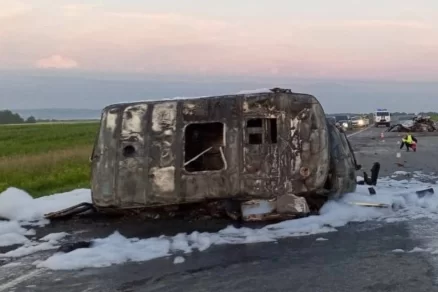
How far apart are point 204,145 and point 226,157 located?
131 centimetres

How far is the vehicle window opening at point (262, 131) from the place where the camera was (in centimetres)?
988

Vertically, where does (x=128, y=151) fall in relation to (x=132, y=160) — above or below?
above

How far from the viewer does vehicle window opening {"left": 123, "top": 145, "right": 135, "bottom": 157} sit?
32.7 feet

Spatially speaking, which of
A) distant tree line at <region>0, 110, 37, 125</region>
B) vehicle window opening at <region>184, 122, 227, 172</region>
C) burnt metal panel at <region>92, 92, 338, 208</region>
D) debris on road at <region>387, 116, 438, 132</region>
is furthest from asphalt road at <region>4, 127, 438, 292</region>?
distant tree line at <region>0, 110, 37, 125</region>

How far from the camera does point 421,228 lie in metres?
8.59

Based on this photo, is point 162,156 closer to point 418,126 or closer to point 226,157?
point 226,157

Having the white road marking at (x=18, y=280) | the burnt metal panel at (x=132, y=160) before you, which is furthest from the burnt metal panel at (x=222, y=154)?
the white road marking at (x=18, y=280)

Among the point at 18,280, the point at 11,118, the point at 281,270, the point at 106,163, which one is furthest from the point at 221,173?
the point at 11,118

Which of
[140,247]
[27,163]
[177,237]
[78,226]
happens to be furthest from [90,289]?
[27,163]

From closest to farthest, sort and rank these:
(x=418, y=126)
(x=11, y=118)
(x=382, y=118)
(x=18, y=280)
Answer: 1. (x=18, y=280)
2. (x=418, y=126)
3. (x=382, y=118)
4. (x=11, y=118)

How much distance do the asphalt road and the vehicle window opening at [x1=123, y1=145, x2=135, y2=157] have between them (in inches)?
91.0

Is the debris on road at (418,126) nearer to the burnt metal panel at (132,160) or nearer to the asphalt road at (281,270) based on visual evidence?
the burnt metal panel at (132,160)

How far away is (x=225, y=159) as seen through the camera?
32.2 feet

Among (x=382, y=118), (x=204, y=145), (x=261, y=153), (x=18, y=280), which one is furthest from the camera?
(x=382, y=118)
